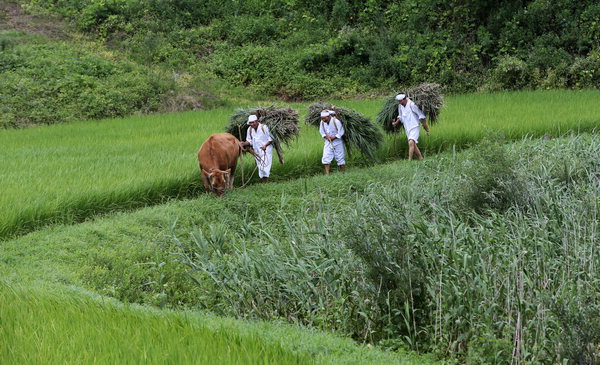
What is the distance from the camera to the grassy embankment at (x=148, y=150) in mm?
10125

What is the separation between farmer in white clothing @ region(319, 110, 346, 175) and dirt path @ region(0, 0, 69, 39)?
43.4ft

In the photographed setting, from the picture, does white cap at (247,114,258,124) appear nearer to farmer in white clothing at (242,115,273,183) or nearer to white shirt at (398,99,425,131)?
farmer in white clothing at (242,115,273,183)

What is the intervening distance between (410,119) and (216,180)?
12.6ft

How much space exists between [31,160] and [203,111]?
631 centimetres

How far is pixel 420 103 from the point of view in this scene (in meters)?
13.7

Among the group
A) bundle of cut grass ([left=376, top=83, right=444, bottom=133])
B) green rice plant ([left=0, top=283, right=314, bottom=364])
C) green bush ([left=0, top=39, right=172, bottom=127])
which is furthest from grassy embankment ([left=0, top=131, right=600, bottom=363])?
green bush ([left=0, top=39, right=172, bottom=127])

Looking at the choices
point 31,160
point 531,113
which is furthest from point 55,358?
point 531,113

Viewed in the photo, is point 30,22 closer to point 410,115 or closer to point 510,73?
point 510,73

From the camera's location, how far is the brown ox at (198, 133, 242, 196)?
10727 millimetres

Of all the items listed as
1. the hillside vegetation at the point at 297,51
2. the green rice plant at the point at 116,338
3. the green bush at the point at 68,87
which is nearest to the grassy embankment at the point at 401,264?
the green rice plant at the point at 116,338

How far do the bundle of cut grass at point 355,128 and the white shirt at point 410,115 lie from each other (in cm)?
46

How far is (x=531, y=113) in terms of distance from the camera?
15961mm

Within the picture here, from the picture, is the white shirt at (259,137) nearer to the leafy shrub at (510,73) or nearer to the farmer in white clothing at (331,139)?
the farmer in white clothing at (331,139)

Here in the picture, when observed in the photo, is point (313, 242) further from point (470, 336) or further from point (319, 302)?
point (470, 336)
